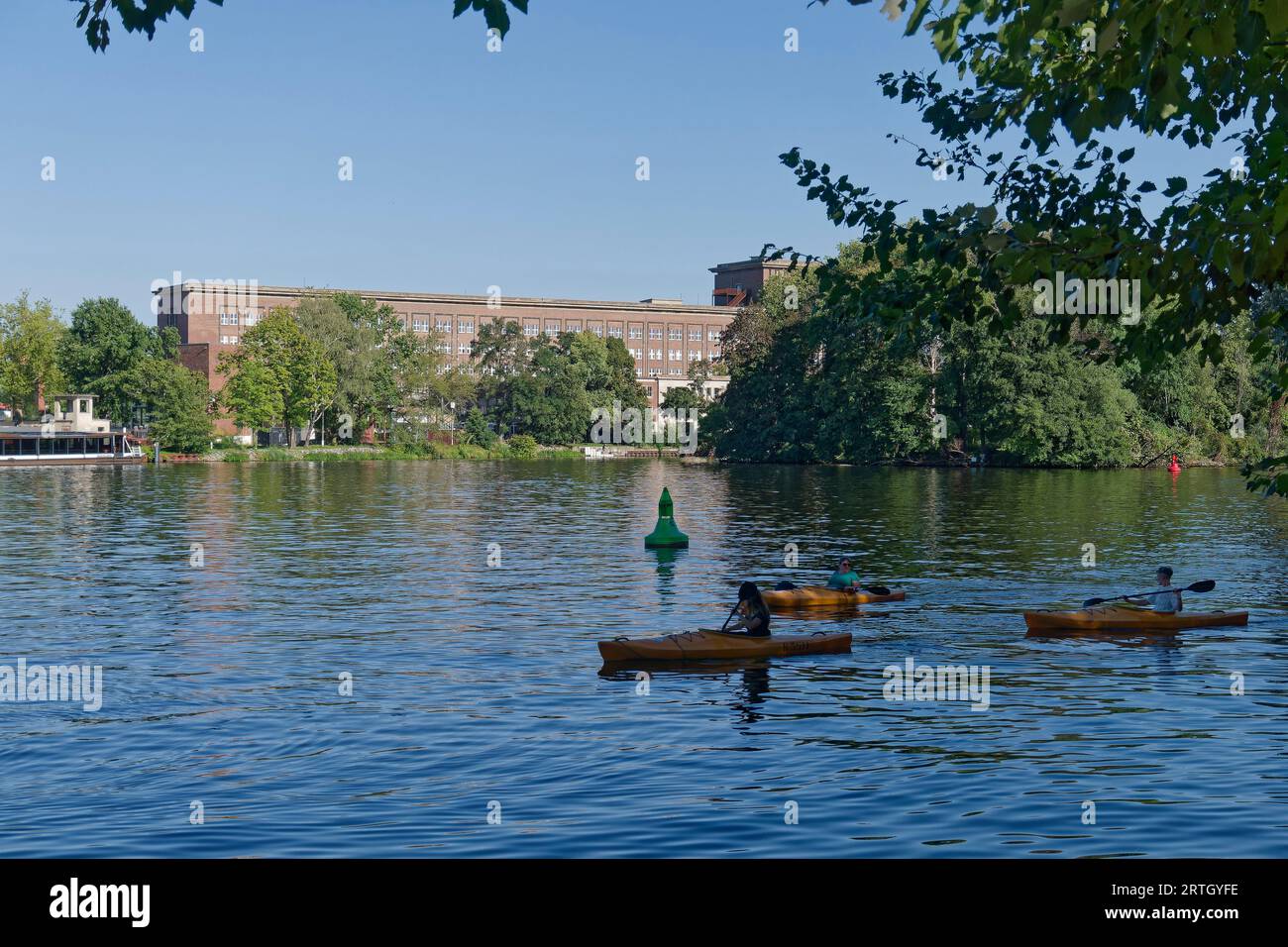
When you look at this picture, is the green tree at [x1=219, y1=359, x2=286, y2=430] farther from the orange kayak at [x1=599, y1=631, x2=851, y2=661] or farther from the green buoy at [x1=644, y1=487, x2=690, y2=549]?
the orange kayak at [x1=599, y1=631, x2=851, y2=661]

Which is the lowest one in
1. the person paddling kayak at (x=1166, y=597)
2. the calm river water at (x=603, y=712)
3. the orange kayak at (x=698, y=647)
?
the calm river water at (x=603, y=712)

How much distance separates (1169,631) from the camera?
29719 mm

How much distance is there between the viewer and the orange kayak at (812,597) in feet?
110

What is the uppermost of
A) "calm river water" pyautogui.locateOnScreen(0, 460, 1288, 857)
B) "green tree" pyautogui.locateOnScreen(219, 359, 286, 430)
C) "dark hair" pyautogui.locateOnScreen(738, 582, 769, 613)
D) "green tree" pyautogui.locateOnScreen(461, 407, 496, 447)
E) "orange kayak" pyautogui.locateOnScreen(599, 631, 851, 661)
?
"green tree" pyautogui.locateOnScreen(219, 359, 286, 430)

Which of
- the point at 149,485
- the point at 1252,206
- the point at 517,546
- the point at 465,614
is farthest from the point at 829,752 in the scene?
the point at 149,485

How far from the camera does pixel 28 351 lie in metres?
151

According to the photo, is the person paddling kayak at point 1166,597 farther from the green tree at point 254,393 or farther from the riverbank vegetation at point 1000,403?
the green tree at point 254,393

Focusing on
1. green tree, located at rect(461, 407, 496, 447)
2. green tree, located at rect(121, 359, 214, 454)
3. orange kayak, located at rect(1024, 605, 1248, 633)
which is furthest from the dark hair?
green tree, located at rect(461, 407, 496, 447)

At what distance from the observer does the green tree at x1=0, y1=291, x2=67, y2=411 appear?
14988 centimetres

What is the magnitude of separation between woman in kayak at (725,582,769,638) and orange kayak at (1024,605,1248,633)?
6079mm

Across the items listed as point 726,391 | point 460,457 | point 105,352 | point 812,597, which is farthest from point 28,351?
point 812,597

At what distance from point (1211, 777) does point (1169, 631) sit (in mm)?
13345

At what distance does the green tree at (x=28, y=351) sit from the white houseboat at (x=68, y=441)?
10235mm

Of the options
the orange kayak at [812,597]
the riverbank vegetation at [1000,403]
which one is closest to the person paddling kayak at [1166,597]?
the orange kayak at [812,597]
